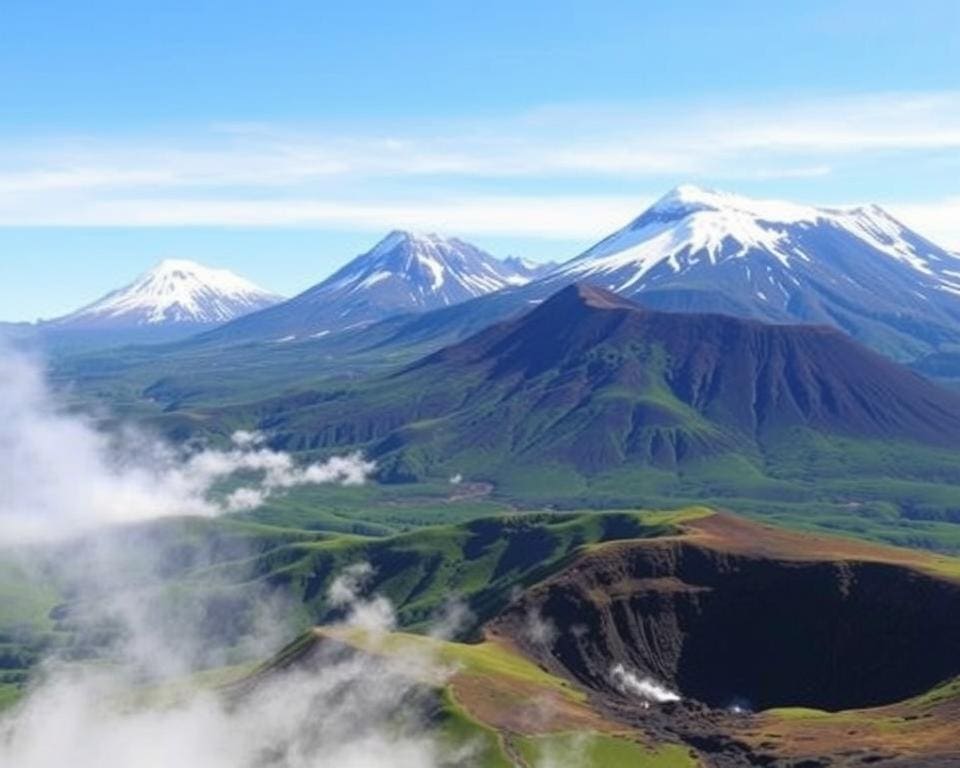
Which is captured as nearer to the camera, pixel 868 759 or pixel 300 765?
pixel 868 759

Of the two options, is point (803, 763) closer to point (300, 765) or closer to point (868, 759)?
point (868, 759)

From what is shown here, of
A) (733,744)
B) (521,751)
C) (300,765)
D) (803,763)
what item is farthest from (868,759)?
(300,765)

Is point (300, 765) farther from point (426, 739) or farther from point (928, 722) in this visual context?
point (928, 722)

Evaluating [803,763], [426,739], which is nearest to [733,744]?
[803,763]

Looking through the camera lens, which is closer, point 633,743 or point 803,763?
point 803,763

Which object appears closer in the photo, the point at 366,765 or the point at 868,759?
the point at 868,759

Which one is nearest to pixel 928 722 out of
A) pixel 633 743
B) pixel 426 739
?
pixel 633 743

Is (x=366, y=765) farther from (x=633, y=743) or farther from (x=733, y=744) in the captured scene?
(x=733, y=744)
